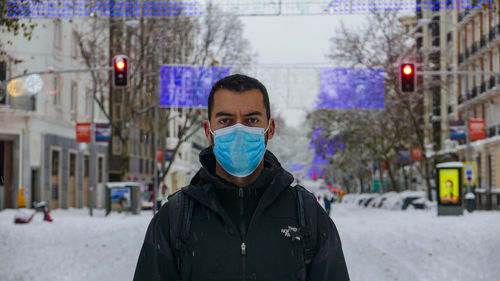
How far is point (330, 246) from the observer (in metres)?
3.37

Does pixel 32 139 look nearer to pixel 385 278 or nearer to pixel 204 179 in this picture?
pixel 385 278

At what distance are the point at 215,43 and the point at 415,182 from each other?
141 feet

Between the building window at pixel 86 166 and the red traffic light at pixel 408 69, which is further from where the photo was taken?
the building window at pixel 86 166

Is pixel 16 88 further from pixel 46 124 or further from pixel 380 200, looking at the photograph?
pixel 380 200

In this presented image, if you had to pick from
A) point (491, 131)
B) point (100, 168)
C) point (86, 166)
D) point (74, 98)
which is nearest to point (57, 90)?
point (74, 98)

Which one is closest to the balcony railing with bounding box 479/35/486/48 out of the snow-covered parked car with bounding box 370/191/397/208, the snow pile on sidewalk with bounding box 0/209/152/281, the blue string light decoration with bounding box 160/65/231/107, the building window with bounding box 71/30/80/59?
the snow-covered parked car with bounding box 370/191/397/208

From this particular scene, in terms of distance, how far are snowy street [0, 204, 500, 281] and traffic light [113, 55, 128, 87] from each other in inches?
175

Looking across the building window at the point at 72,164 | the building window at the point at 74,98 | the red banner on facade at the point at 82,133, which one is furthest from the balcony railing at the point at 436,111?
the red banner on facade at the point at 82,133

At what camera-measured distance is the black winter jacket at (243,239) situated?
3234 mm

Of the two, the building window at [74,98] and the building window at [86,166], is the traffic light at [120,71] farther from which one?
the building window at [86,166]

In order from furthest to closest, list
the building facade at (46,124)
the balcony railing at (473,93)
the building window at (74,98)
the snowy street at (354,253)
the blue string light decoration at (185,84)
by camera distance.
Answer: the balcony railing at (473,93), the building window at (74,98), the blue string light decoration at (185,84), the building facade at (46,124), the snowy street at (354,253)

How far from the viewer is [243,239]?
3.27 metres

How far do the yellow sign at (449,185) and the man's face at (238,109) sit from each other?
104 feet

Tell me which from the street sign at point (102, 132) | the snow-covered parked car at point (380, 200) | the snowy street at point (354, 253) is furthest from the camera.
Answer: the snow-covered parked car at point (380, 200)
